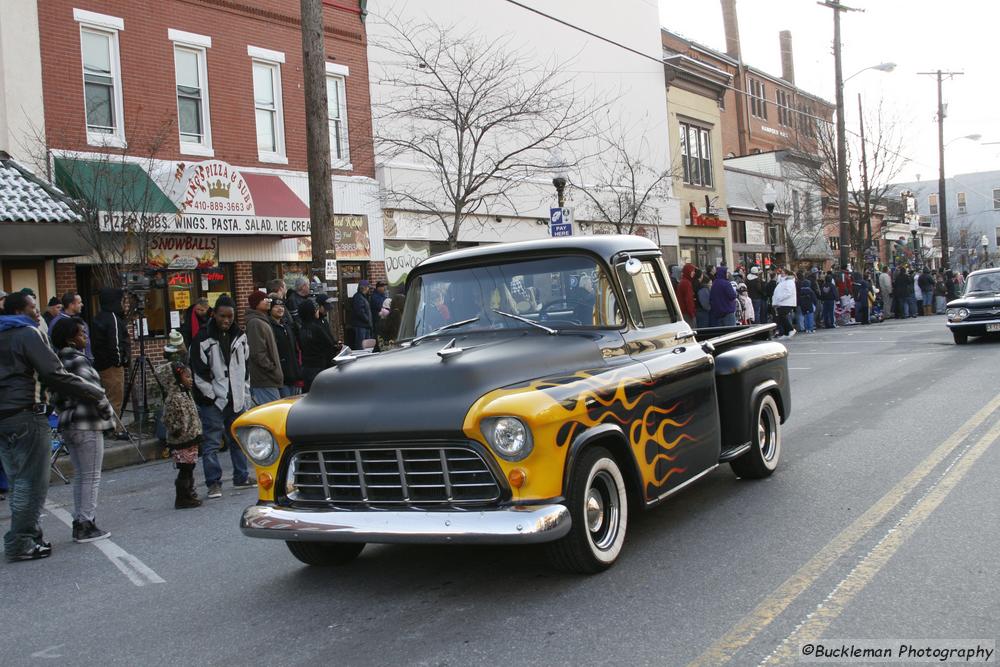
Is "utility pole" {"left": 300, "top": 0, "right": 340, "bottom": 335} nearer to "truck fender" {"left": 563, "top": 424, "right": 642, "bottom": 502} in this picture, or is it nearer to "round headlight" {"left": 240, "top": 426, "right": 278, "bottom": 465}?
"round headlight" {"left": 240, "top": 426, "right": 278, "bottom": 465}

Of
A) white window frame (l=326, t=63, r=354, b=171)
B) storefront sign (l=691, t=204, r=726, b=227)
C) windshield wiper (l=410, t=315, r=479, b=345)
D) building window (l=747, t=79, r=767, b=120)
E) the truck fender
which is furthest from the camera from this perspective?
building window (l=747, t=79, r=767, b=120)

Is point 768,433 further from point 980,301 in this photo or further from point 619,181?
point 619,181

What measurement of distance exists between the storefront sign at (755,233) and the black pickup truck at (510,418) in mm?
35961

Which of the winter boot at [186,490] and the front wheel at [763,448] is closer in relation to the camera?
the front wheel at [763,448]

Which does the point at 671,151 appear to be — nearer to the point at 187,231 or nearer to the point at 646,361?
the point at 187,231

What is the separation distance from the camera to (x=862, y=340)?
22.5 metres

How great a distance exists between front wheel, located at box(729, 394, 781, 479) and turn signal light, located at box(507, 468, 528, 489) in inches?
118

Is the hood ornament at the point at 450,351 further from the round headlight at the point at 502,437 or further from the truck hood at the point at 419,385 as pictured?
the round headlight at the point at 502,437

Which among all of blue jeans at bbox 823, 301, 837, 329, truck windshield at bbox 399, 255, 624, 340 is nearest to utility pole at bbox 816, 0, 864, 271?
blue jeans at bbox 823, 301, 837, 329

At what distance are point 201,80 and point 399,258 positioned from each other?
6247 mm

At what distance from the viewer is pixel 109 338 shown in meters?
12.8

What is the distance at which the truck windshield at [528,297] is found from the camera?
6.15m

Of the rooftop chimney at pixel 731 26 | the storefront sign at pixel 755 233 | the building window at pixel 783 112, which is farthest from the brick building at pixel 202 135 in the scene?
the building window at pixel 783 112

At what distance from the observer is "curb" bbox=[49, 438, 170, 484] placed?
11258 mm
